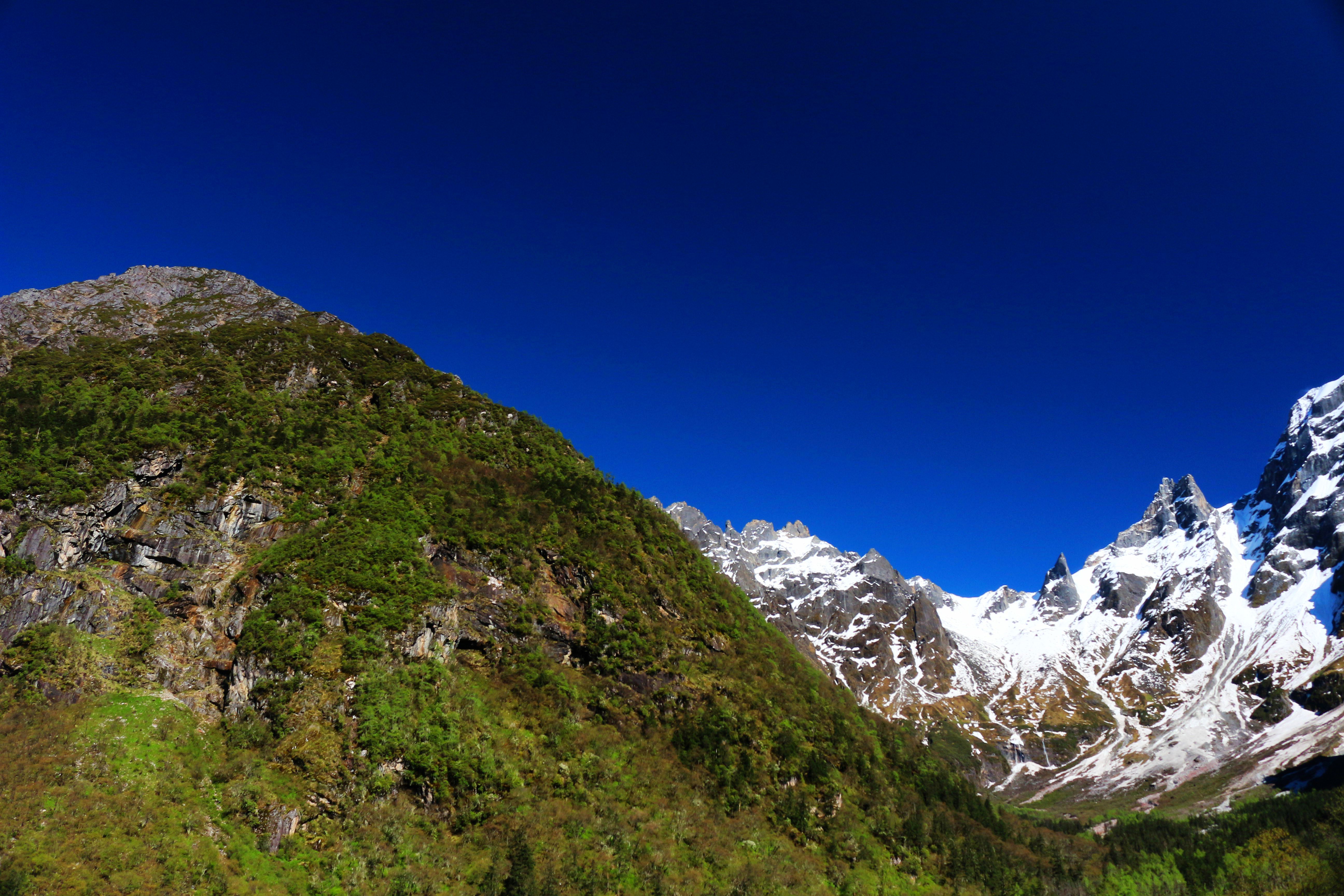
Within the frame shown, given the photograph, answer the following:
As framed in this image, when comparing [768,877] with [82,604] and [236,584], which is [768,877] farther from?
[82,604]

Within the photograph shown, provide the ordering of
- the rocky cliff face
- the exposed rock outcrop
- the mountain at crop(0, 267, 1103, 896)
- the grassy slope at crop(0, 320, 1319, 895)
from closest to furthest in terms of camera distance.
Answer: the grassy slope at crop(0, 320, 1319, 895) < the mountain at crop(0, 267, 1103, 896) < the rocky cliff face < the exposed rock outcrop

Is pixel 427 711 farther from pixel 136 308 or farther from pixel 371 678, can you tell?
pixel 136 308

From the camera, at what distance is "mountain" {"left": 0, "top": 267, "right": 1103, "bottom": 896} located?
28.6m

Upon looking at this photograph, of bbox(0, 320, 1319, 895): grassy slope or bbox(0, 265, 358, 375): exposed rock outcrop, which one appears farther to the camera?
bbox(0, 265, 358, 375): exposed rock outcrop

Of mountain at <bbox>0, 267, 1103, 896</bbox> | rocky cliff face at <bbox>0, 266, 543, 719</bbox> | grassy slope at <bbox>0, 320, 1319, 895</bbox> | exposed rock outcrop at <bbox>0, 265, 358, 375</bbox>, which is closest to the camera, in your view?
grassy slope at <bbox>0, 320, 1319, 895</bbox>

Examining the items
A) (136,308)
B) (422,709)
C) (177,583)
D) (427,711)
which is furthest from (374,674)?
(136,308)

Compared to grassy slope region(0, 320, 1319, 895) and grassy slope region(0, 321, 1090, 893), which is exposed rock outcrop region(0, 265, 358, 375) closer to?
grassy slope region(0, 321, 1090, 893)

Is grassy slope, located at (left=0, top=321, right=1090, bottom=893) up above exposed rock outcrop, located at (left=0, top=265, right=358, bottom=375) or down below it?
below

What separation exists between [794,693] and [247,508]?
42869mm

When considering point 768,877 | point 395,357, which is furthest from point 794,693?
point 395,357

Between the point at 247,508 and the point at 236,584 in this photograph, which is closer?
the point at 236,584

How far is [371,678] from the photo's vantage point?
34.9 metres

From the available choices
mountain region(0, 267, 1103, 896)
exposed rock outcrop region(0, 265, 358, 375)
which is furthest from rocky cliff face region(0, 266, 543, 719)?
exposed rock outcrop region(0, 265, 358, 375)

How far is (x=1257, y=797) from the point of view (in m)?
193
